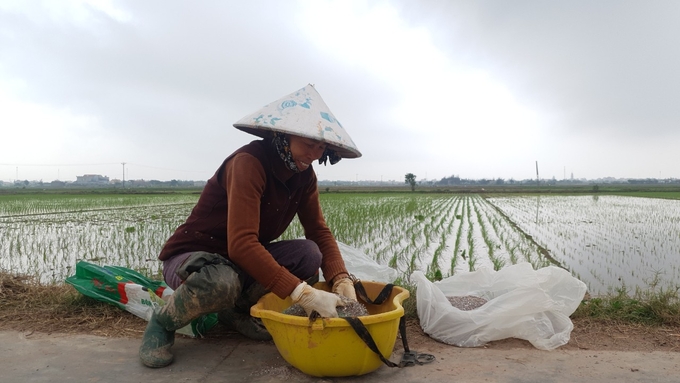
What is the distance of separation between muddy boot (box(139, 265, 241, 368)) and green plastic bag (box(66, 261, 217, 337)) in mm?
350

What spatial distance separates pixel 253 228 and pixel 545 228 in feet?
23.7

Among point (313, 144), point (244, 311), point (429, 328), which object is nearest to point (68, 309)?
point (244, 311)

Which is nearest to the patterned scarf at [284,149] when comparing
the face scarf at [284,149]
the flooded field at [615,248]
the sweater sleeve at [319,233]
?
the face scarf at [284,149]

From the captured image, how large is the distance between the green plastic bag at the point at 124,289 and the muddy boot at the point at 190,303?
35cm

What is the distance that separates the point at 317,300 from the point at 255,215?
39 cm

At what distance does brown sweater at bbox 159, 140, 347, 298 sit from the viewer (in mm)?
1610

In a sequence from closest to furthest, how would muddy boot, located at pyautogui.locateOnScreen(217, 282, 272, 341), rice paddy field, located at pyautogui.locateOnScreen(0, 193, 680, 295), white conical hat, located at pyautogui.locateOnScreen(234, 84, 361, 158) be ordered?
white conical hat, located at pyautogui.locateOnScreen(234, 84, 361, 158), muddy boot, located at pyautogui.locateOnScreen(217, 282, 272, 341), rice paddy field, located at pyautogui.locateOnScreen(0, 193, 680, 295)

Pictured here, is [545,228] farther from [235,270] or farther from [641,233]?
[235,270]

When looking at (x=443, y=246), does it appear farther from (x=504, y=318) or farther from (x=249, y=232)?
(x=249, y=232)

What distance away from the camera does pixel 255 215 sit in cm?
167

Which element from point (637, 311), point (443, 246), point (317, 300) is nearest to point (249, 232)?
point (317, 300)

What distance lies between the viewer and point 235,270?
5.92 feet

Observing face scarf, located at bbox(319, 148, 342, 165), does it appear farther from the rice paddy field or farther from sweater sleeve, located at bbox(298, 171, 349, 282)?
the rice paddy field

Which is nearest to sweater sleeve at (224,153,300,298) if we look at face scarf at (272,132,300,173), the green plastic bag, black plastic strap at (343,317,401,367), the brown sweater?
the brown sweater
